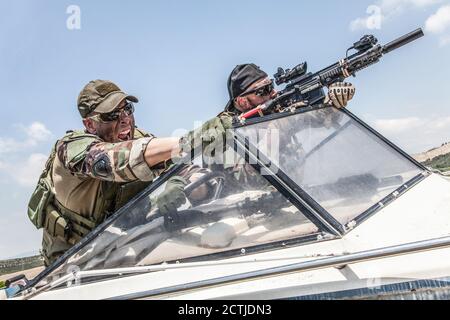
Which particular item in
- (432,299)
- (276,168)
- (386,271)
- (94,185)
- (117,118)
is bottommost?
(432,299)

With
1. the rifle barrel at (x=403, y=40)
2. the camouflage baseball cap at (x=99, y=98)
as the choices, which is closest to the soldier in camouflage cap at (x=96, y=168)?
the camouflage baseball cap at (x=99, y=98)

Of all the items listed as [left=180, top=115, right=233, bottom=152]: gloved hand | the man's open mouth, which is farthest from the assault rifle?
[left=180, top=115, right=233, bottom=152]: gloved hand

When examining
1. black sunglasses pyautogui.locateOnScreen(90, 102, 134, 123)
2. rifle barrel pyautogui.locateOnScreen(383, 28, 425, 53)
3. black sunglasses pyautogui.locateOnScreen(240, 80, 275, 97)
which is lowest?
black sunglasses pyautogui.locateOnScreen(90, 102, 134, 123)

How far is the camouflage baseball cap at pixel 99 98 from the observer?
2.70 meters

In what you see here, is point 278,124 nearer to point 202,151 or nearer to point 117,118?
point 202,151

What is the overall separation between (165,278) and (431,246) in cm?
107

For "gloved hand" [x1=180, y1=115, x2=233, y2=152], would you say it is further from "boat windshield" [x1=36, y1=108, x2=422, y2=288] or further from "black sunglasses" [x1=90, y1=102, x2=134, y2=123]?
"black sunglasses" [x1=90, y1=102, x2=134, y2=123]

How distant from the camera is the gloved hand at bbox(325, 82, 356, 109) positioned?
108 inches

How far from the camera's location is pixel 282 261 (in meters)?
1.75

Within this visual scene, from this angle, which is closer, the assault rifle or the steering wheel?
the steering wheel

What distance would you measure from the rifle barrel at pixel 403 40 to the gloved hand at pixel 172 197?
114 inches

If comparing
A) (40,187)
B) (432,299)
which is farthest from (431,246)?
(40,187)

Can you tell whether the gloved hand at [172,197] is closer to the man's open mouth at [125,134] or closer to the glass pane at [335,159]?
the glass pane at [335,159]

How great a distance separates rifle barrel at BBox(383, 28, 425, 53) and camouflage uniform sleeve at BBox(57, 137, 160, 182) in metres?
2.85
